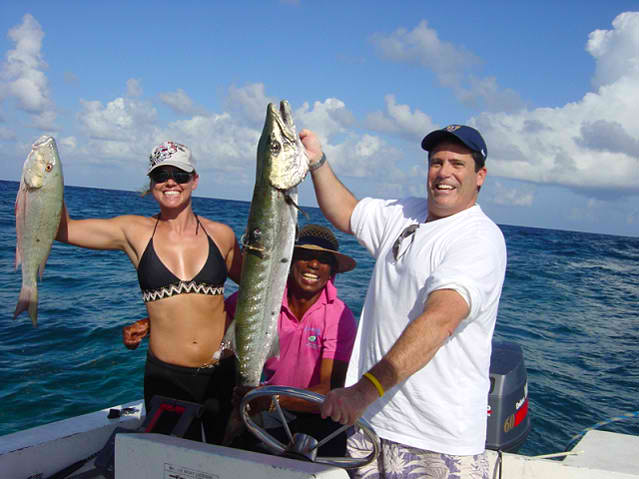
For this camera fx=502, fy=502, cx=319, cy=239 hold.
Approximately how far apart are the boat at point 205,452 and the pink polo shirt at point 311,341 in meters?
0.79

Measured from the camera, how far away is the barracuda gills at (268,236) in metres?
2.66

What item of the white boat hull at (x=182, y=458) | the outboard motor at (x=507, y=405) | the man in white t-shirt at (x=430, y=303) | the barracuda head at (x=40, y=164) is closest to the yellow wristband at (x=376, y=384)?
the man in white t-shirt at (x=430, y=303)

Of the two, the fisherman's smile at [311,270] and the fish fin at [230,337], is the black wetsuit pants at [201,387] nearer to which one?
the fish fin at [230,337]

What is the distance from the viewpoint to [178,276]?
349cm

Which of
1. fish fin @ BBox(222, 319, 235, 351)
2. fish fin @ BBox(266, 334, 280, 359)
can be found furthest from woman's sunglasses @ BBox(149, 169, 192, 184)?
fish fin @ BBox(266, 334, 280, 359)

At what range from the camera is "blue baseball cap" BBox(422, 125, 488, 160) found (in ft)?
8.43

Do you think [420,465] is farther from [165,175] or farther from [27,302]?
[165,175]

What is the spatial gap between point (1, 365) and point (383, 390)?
7.30 metres

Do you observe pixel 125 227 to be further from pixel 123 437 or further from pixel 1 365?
pixel 1 365

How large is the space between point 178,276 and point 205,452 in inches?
61.2

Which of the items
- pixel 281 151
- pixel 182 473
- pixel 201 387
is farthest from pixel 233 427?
pixel 281 151

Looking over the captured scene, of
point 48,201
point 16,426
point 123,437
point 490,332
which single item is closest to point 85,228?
point 48,201

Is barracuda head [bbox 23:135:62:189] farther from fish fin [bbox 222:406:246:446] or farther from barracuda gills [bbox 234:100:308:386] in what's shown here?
fish fin [bbox 222:406:246:446]

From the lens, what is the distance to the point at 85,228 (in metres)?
3.36
